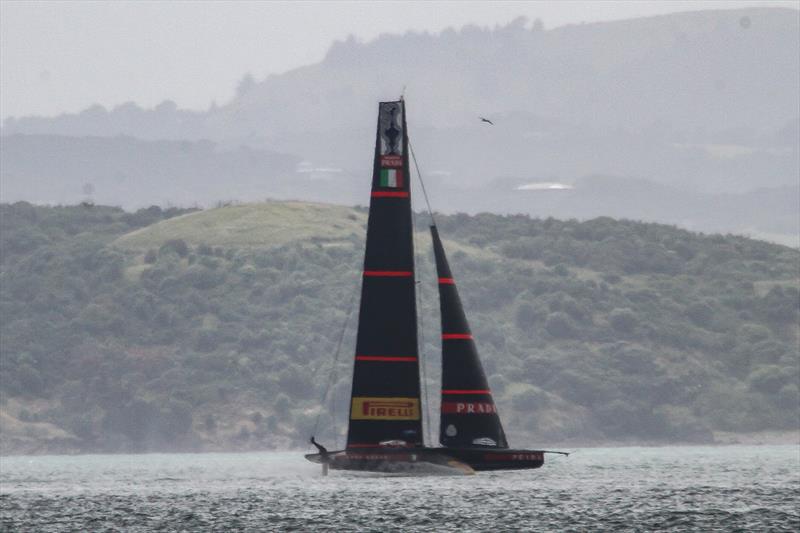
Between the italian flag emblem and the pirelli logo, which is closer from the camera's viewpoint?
the pirelli logo

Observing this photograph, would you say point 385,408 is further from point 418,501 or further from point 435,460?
point 418,501

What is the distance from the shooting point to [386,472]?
75.3 metres

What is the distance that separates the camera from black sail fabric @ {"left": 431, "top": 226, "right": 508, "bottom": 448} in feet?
253

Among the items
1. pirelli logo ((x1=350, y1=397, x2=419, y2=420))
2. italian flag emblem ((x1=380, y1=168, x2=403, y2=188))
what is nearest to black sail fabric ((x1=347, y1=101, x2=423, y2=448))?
pirelli logo ((x1=350, y1=397, x2=419, y2=420))

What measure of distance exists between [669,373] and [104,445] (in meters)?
57.7

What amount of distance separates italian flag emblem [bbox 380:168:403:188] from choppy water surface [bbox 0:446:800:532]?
39.8 feet

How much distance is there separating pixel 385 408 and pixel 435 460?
291 cm

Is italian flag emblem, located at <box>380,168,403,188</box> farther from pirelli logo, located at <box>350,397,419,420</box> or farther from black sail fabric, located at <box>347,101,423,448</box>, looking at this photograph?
pirelli logo, located at <box>350,397,419,420</box>

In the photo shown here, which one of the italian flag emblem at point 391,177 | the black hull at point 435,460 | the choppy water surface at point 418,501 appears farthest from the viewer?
the italian flag emblem at point 391,177

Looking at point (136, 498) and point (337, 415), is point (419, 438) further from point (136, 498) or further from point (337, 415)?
point (337, 415)

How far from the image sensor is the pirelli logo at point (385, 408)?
76312 millimetres

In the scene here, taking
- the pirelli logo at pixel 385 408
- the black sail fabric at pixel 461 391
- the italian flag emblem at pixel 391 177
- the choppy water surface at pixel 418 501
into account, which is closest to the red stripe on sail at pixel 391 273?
the black sail fabric at pixel 461 391

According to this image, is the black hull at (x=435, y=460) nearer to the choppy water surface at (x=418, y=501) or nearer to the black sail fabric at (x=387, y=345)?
the black sail fabric at (x=387, y=345)

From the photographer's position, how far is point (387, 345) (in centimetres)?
7650
